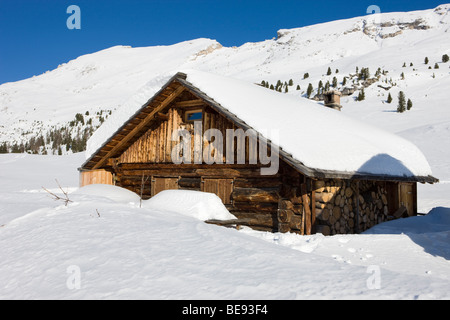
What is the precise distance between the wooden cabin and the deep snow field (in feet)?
5.06

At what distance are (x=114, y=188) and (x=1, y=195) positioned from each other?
3.22 m

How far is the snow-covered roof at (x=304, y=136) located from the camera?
7.97 m

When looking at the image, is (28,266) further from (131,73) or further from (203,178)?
(131,73)

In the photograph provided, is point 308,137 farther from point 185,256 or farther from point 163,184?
point 185,256

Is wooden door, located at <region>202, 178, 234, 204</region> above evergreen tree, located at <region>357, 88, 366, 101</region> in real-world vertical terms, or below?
below

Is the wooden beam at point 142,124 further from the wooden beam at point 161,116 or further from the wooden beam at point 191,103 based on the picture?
the wooden beam at point 191,103

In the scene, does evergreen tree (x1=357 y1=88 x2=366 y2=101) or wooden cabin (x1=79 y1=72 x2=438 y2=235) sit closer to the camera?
wooden cabin (x1=79 y1=72 x2=438 y2=235)

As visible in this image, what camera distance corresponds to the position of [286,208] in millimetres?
8297

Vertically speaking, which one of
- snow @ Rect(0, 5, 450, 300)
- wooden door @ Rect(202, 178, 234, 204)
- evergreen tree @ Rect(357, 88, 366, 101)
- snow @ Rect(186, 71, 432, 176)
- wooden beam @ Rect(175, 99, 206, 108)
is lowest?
snow @ Rect(0, 5, 450, 300)

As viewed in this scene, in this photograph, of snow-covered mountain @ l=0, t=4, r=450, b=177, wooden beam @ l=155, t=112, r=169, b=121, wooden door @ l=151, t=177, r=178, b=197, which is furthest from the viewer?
snow-covered mountain @ l=0, t=4, r=450, b=177

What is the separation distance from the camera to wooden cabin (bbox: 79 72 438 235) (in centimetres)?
812

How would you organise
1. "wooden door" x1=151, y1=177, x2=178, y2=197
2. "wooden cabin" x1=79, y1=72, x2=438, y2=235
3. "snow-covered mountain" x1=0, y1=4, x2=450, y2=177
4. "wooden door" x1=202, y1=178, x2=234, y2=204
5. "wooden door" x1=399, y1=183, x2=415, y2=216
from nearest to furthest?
"wooden cabin" x1=79, y1=72, x2=438, y2=235
"wooden door" x1=202, y1=178, x2=234, y2=204
"wooden door" x1=151, y1=177, x2=178, y2=197
"wooden door" x1=399, y1=183, x2=415, y2=216
"snow-covered mountain" x1=0, y1=4, x2=450, y2=177

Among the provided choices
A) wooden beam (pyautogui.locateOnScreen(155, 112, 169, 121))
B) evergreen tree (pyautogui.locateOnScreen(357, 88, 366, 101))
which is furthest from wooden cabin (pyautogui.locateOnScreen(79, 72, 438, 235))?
evergreen tree (pyautogui.locateOnScreen(357, 88, 366, 101))

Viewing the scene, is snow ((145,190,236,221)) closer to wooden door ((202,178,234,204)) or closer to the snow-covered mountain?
wooden door ((202,178,234,204))
